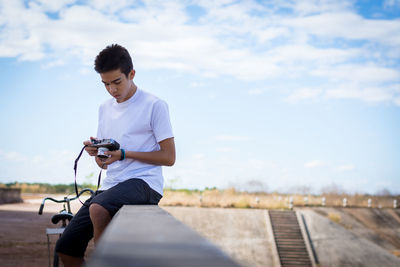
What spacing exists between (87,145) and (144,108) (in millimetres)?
435

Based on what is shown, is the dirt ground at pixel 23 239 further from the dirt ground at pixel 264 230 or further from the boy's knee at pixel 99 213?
the boy's knee at pixel 99 213

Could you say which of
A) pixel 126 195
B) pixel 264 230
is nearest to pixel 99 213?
pixel 126 195

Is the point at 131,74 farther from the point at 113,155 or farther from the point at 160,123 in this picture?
the point at 113,155

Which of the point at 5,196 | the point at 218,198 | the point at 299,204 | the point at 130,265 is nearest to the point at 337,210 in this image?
the point at 299,204

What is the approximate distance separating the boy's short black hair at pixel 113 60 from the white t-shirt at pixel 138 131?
22 cm

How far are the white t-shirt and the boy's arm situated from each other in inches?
1.8

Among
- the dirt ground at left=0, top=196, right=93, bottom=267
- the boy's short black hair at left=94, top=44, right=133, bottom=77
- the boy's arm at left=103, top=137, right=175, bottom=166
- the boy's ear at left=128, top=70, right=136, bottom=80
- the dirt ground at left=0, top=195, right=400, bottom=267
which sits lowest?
the dirt ground at left=0, top=195, right=400, bottom=267

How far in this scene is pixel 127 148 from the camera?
9.32 ft

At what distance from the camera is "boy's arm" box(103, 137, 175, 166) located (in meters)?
2.65

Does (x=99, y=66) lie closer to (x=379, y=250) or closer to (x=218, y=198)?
(x=379, y=250)

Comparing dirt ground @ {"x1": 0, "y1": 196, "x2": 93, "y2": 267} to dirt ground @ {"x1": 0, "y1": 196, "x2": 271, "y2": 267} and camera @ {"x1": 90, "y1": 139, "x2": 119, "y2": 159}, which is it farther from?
camera @ {"x1": 90, "y1": 139, "x2": 119, "y2": 159}

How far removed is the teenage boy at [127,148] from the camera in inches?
106

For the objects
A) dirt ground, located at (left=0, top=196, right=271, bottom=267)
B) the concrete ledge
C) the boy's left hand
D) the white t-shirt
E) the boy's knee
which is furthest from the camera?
dirt ground, located at (left=0, top=196, right=271, bottom=267)

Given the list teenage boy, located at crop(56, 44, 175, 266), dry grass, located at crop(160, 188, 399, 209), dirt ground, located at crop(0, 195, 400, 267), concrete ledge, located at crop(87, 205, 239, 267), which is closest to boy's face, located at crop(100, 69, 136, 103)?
teenage boy, located at crop(56, 44, 175, 266)
